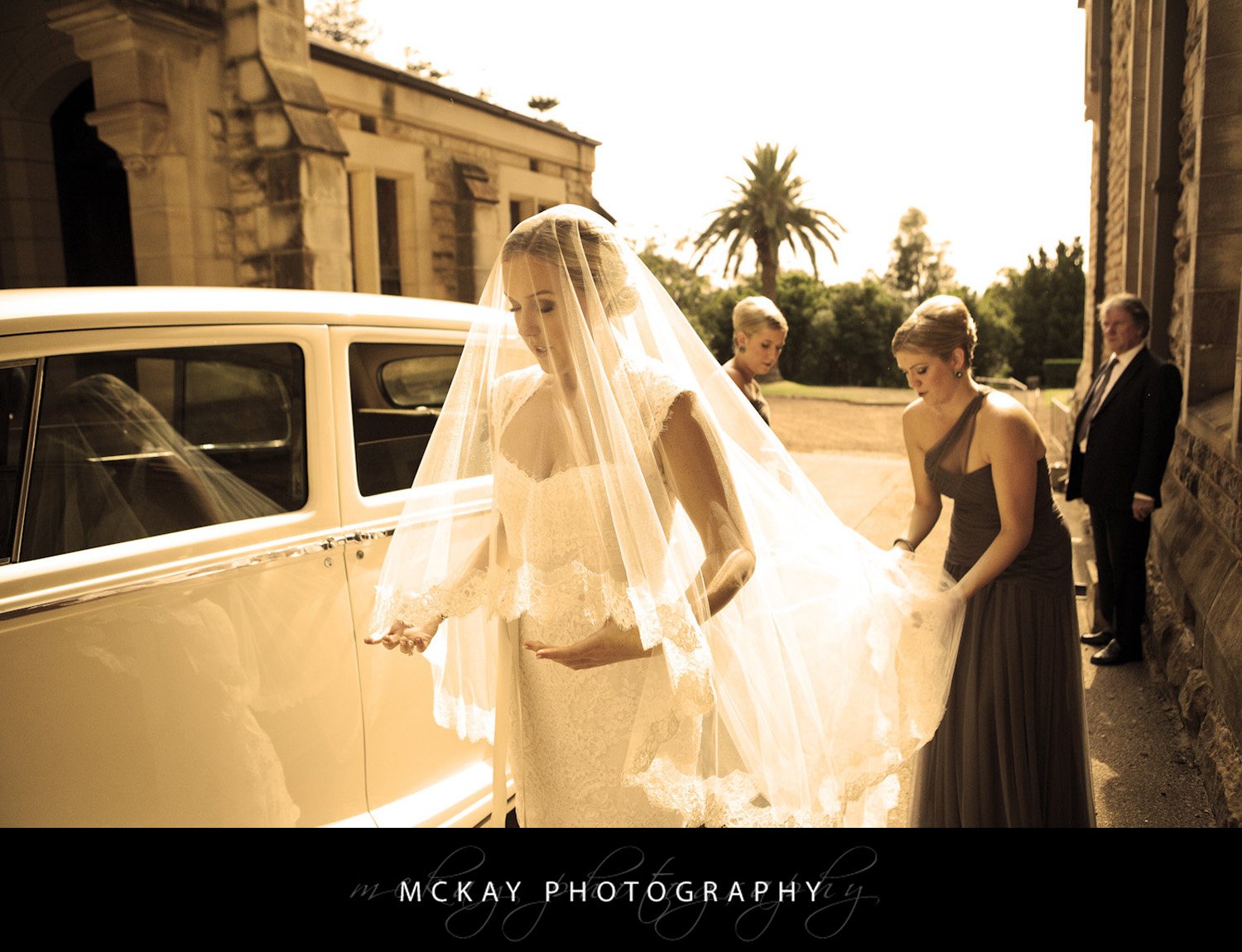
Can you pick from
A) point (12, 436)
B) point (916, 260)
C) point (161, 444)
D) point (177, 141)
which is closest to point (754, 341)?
point (161, 444)

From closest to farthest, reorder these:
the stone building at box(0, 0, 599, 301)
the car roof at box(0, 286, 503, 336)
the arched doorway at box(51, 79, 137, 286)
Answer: the car roof at box(0, 286, 503, 336)
the stone building at box(0, 0, 599, 301)
the arched doorway at box(51, 79, 137, 286)

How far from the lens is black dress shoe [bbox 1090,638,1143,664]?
16.4ft

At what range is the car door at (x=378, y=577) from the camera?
9.05ft

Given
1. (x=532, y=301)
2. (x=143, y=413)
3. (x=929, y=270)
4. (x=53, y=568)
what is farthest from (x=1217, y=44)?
(x=929, y=270)

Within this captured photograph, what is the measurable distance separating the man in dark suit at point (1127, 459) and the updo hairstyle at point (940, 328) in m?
2.78

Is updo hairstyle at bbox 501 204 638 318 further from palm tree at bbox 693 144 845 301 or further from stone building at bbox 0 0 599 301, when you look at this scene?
palm tree at bbox 693 144 845 301

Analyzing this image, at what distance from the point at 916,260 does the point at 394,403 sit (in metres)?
58.9

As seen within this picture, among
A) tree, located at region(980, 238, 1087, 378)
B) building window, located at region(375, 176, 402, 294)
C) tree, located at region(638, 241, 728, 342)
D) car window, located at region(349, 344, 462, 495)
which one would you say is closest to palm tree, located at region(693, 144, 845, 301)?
tree, located at region(638, 241, 728, 342)

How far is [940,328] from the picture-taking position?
2.67 m

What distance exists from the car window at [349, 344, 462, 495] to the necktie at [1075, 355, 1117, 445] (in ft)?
12.9

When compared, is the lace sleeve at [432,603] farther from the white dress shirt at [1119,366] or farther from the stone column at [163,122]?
the stone column at [163,122]

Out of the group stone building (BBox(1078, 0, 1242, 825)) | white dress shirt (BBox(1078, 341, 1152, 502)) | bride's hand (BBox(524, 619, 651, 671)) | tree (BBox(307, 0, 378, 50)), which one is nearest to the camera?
bride's hand (BBox(524, 619, 651, 671))

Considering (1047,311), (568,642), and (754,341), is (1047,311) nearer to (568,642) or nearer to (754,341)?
(754,341)
